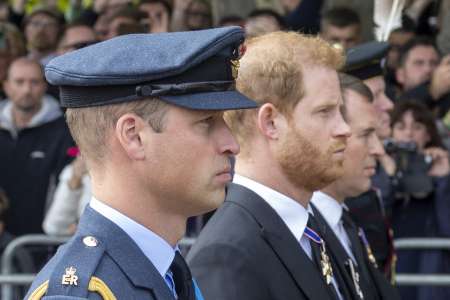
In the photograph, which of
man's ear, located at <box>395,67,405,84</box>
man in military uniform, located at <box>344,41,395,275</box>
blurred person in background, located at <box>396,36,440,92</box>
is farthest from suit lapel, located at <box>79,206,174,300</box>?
man's ear, located at <box>395,67,405,84</box>

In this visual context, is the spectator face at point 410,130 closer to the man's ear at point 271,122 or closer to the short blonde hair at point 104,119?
the man's ear at point 271,122

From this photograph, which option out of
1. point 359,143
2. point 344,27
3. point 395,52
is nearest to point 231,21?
point 344,27

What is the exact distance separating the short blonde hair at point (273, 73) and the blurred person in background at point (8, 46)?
260 inches

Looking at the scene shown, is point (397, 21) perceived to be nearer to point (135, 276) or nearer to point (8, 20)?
point (135, 276)

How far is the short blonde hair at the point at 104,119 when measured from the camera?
2.89 m

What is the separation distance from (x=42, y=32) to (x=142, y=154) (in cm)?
889

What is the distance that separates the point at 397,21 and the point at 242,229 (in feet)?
8.46

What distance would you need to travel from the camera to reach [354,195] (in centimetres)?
517

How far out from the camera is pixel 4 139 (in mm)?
9281

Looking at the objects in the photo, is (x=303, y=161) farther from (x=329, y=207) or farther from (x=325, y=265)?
(x=329, y=207)

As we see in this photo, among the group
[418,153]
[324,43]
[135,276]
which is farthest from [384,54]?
[135,276]

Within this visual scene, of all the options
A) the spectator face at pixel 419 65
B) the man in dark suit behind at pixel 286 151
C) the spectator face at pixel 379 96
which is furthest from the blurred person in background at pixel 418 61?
the man in dark suit behind at pixel 286 151

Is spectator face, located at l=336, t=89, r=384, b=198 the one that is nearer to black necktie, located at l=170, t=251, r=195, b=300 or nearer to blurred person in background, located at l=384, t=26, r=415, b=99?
black necktie, located at l=170, t=251, r=195, b=300

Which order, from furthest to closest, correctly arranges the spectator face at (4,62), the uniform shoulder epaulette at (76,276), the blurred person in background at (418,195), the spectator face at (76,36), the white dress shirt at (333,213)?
the spectator face at (76,36) < the spectator face at (4,62) < the blurred person in background at (418,195) < the white dress shirt at (333,213) < the uniform shoulder epaulette at (76,276)
